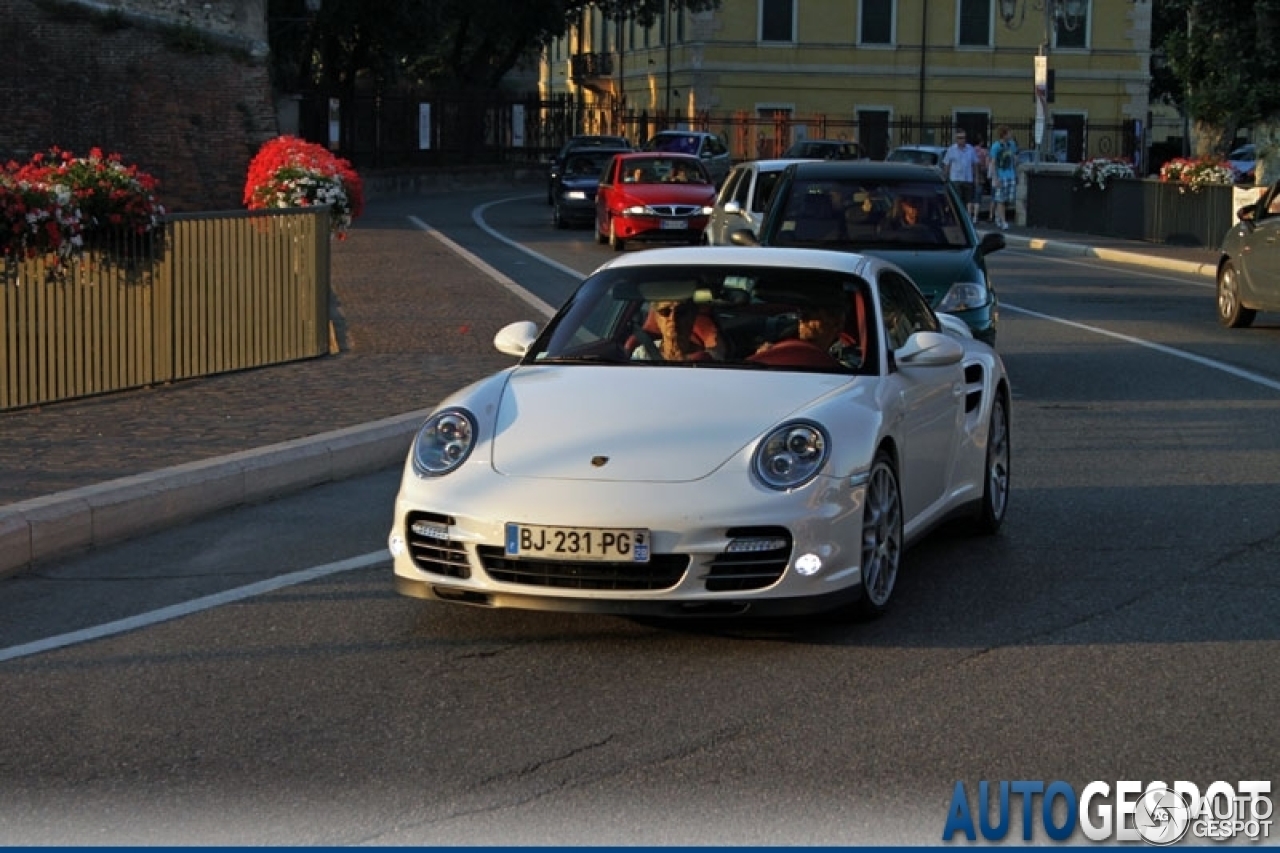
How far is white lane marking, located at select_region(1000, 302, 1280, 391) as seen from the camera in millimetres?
16359

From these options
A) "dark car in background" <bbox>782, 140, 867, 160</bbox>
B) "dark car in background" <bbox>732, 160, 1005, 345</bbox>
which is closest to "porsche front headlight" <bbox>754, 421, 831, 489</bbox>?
"dark car in background" <bbox>732, 160, 1005, 345</bbox>

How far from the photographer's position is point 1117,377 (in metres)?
16.5

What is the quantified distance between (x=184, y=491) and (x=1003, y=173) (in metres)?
33.2

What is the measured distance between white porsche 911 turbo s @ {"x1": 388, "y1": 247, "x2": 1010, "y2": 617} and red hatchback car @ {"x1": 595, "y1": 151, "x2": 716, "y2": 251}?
25283mm

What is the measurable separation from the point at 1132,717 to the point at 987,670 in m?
0.71

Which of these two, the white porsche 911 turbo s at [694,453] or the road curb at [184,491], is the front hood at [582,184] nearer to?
the road curb at [184,491]

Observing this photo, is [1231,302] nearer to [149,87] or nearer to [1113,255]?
[1113,255]

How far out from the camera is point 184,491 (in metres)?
10.2

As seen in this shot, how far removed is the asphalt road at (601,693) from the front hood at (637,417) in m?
0.66

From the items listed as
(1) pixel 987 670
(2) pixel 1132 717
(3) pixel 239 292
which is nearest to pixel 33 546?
(1) pixel 987 670

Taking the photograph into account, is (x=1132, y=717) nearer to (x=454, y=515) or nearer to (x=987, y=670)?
(x=987, y=670)

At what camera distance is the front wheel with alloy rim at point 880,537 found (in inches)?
305

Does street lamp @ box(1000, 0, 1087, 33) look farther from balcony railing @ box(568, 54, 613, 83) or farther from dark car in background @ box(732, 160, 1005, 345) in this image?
dark car in background @ box(732, 160, 1005, 345)

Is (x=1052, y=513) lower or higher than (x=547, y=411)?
lower
